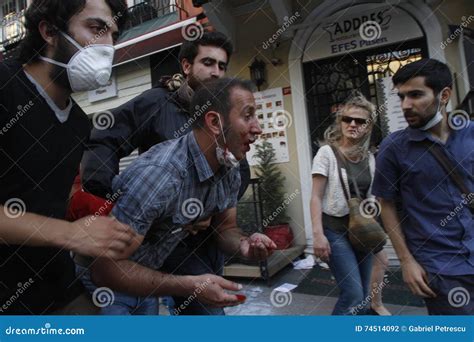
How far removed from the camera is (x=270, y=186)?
1658 mm

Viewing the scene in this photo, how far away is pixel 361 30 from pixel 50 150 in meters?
1.39

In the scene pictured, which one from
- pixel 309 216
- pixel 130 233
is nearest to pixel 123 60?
pixel 130 233

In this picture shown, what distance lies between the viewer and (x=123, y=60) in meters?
1.59
